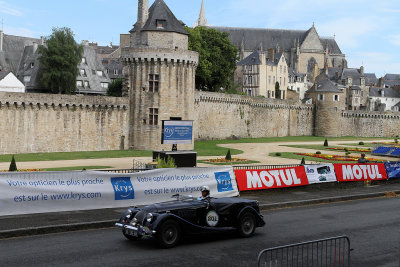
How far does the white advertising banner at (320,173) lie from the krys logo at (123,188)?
10.1m

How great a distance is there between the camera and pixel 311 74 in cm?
13100

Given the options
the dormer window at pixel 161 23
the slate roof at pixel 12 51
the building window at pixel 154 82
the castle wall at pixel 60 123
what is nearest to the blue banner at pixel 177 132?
the building window at pixel 154 82

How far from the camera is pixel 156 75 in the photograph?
4900cm

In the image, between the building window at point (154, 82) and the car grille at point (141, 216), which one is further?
the building window at point (154, 82)

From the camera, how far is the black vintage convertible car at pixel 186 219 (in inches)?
549

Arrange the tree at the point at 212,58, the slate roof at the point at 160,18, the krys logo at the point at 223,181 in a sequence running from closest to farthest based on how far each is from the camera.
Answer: the krys logo at the point at 223,181 → the slate roof at the point at 160,18 → the tree at the point at 212,58


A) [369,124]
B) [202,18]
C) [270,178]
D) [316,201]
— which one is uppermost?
[202,18]

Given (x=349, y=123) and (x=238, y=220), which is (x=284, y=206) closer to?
(x=238, y=220)

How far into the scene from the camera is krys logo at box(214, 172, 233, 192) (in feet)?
74.7

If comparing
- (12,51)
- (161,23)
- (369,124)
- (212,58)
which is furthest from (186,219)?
(369,124)

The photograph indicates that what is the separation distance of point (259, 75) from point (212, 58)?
94.1 ft

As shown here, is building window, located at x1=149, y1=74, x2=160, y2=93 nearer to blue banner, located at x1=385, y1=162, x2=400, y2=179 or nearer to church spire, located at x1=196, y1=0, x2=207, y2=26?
blue banner, located at x1=385, y1=162, x2=400, y2=179

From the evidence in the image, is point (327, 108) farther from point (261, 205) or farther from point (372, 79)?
point (261, 205)

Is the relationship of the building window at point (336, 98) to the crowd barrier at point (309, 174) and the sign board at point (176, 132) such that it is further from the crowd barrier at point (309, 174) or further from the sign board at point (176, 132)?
the crowd barrier at point (309, 174)
